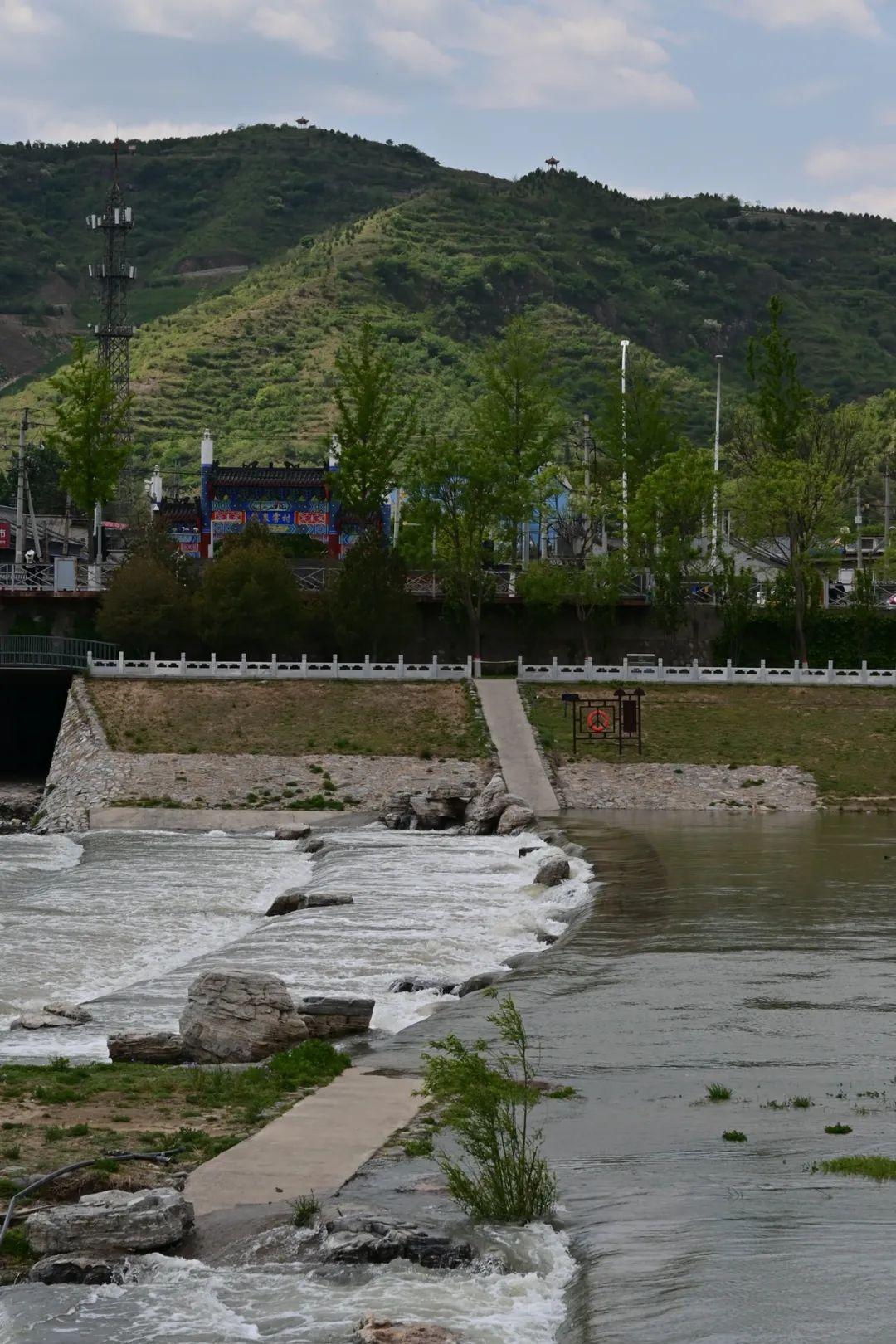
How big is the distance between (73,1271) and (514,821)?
3877 cm

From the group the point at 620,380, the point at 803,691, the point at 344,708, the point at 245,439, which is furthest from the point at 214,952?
the point at 245,439

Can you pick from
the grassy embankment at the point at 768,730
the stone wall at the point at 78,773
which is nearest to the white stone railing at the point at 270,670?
the stone wall at the point at 78,773

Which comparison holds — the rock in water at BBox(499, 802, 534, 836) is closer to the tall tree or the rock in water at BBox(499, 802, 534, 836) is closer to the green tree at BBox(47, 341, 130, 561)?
the tall tree

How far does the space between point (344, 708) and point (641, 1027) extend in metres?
45.7

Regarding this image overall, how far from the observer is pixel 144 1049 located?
21.6 meters

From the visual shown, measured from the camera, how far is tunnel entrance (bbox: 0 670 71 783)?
76.5 meters

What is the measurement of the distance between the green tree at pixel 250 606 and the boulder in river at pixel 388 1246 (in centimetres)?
6174

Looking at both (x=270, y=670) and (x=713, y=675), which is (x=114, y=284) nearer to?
(x=270, y=670)

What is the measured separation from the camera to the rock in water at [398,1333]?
12562mm

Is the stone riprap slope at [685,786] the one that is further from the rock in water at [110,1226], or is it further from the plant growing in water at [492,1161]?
the rock in water at [110,1226]

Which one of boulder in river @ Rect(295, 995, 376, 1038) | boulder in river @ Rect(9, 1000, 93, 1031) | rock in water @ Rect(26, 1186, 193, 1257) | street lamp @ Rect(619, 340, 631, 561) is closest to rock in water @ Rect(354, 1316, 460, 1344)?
rock in water @ Rect(26, 1186, 193, 1257)

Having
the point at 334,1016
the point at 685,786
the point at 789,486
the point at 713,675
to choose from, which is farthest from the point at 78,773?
the point at 334,1016

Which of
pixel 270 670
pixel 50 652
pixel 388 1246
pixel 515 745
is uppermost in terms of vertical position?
pixel 50 652

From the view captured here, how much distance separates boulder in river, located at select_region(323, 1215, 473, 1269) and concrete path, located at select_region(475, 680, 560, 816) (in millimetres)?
42000
